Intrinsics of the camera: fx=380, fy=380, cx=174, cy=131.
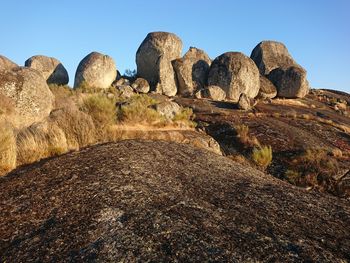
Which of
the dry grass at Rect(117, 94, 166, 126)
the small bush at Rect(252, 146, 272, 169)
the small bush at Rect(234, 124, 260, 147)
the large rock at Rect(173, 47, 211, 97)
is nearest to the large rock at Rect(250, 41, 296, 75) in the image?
the large rock at Rect(173, 47, 211, 97)

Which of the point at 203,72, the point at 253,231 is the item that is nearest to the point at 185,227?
the point at 253,231

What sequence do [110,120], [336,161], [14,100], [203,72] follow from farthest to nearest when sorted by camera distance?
[203,72]
[336,161]
[110,120]
[14,100]

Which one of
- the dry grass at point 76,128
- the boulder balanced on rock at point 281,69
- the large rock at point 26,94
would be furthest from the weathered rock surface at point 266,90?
the dry grass at point 76,128

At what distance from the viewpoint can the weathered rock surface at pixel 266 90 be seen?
41.9m

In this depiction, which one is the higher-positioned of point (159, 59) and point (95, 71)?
point (159, 59)

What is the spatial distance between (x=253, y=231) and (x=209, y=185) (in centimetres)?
210

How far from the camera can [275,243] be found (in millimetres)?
5238

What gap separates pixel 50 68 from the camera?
138ft

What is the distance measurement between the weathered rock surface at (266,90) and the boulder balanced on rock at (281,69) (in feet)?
2.18

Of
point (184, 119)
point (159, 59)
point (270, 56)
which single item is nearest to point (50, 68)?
point (159, 59)

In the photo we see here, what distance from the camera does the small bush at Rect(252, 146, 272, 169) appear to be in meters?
17.3

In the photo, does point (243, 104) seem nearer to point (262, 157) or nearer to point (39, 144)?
point (262, 157)

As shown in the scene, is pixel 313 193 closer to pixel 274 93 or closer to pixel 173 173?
pixel 173 173

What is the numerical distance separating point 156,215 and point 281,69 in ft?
135
